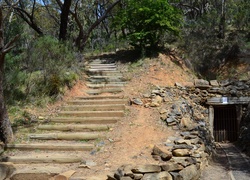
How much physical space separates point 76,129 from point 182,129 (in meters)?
2.89

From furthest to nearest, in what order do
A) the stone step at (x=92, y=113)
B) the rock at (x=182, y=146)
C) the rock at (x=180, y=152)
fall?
the stone step at (x=92, y=113), the rock at (x=182, y=146), the rock at (x=180, y=152)

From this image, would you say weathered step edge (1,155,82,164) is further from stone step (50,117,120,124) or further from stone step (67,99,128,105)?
stone step (67,99,128,105)

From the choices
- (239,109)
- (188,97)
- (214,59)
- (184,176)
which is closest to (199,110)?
(188,97)

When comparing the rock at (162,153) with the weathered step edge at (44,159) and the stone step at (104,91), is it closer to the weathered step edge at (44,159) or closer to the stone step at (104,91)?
the weathered step edge at (44,159)

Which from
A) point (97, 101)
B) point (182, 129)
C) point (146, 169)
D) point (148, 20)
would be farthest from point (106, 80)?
point (146, 169)

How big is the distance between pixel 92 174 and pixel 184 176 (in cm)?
179

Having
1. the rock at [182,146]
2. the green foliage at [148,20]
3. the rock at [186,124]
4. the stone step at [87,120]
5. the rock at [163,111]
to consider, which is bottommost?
the rock at [182,146]

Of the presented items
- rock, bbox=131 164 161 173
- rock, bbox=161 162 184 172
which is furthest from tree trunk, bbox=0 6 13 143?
rock, bbox=161 162 184 172

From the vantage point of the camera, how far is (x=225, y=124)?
41.8ft

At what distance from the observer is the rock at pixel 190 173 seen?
5.61 m

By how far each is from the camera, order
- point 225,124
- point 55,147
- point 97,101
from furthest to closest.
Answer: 1. point 225,124
2. point 97,101
3. point 55,147

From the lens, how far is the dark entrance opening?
41.0 ft

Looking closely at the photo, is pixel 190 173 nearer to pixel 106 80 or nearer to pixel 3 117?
pixel 3 117

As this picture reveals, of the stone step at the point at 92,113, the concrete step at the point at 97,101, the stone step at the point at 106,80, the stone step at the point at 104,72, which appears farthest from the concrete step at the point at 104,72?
the stone step at the point at 92,113
